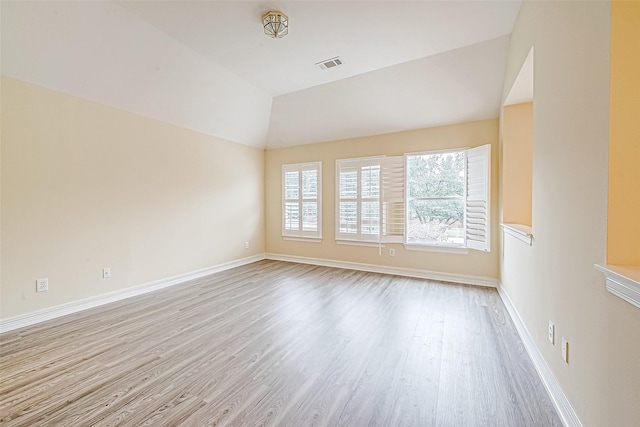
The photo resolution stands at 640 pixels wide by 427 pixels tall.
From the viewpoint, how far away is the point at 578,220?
1.37 meters

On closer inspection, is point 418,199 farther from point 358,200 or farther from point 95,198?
point 95,198

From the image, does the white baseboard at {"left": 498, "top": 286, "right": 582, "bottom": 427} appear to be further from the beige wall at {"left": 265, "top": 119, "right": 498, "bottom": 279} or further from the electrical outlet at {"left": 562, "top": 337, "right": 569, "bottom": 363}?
the beige wall at {"left": 265, "top": 119, "right": 498, "bottom": 279}

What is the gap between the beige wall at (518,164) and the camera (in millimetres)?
3182

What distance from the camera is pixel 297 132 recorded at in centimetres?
532

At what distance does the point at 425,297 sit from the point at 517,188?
1.76 meters

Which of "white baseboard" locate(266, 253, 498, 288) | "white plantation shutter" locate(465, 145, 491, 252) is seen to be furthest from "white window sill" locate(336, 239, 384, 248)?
"white plantation shutter" locate(465, 145, 491, 252)

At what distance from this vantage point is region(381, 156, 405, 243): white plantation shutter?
4.63 m

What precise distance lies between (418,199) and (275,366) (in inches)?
140

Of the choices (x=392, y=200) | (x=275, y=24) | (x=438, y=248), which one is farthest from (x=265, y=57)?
(x=438, y=248)

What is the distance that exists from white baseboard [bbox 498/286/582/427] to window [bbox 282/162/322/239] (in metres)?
3.61

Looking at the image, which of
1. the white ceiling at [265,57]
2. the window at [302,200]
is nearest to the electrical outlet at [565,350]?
the white ceiling at [265,57]

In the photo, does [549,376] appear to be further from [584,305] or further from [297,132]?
[297,132]

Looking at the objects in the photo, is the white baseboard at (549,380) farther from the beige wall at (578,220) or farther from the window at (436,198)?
the window at (436,198)

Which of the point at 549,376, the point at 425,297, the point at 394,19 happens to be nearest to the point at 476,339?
the point at 549,376
